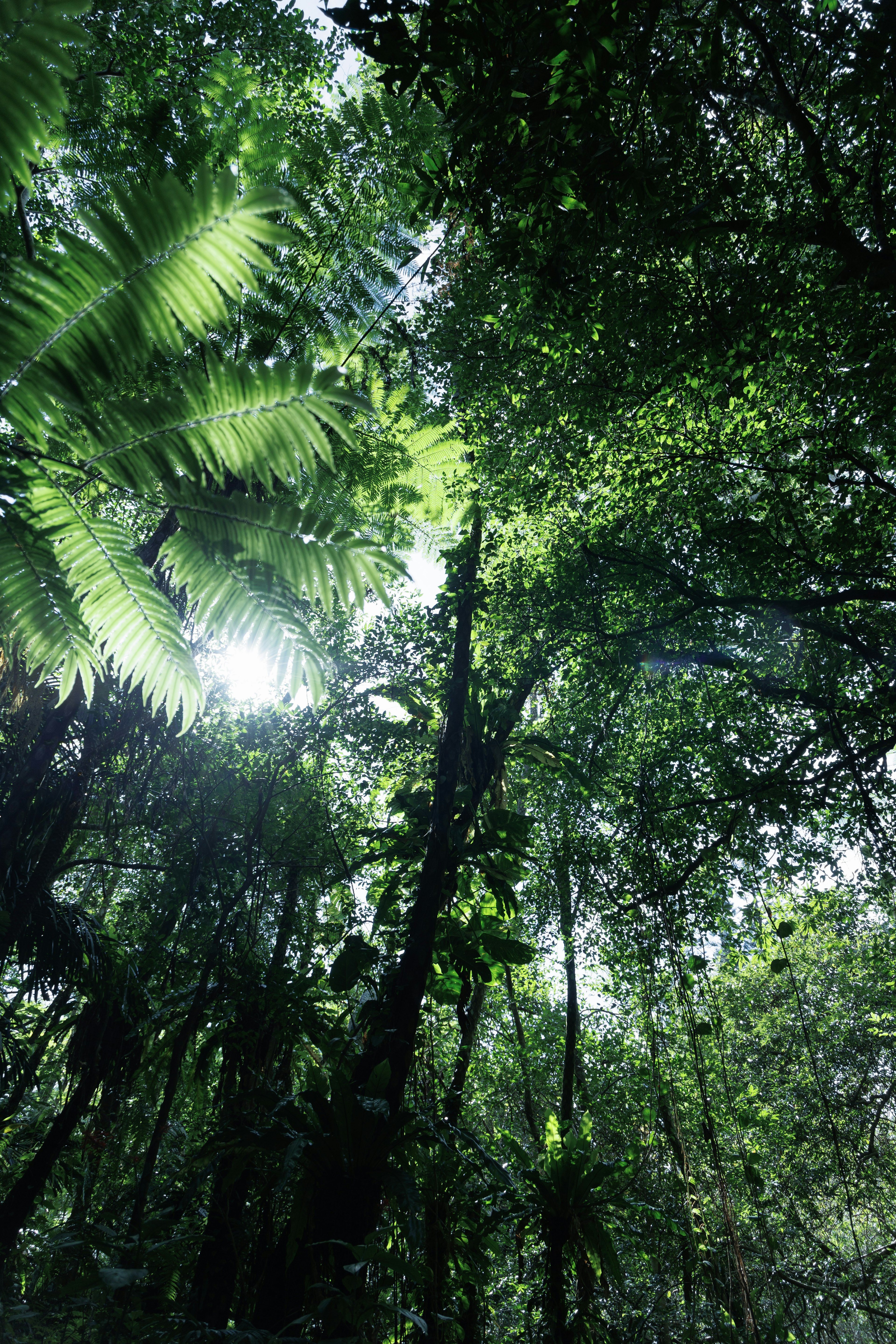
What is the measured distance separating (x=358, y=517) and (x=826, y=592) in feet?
15.7

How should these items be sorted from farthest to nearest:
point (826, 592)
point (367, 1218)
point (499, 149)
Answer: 1. point (826, 592)
2. point (367, 1218)
3. point (499, 149)

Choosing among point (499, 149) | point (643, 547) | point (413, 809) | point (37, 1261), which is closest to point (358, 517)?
point (499, 149)

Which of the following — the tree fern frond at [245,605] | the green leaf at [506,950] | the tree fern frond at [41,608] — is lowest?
the tree fern frond at [41,608]

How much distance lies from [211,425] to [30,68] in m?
0.51

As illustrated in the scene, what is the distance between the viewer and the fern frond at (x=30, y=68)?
2.71 feet

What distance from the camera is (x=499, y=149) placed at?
2.83 metres

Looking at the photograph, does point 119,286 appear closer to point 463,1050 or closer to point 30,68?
point 30,68

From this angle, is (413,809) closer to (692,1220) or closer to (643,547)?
(643,547)

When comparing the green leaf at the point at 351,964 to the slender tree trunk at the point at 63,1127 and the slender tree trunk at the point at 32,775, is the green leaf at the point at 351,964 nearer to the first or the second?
the slender tree trunk at the point at 32,775

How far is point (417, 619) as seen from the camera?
703cm

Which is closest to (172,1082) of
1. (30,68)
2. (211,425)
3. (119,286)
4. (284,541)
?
(284,541)

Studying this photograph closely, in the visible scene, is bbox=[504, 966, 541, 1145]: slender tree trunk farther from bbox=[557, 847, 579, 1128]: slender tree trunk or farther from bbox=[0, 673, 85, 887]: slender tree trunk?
bbox=[0, 673, 85, 887]: slender tree trunk

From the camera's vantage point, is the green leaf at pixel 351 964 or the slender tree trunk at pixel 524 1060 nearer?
the green leaf at pixel 351 964

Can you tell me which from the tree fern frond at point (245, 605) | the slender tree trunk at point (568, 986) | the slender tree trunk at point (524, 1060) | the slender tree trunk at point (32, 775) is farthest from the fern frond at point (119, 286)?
the slender tree trunk at point (524, 1060)
